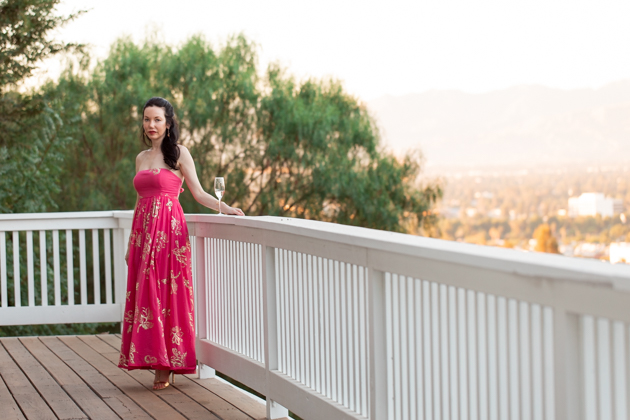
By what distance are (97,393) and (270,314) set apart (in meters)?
1.23

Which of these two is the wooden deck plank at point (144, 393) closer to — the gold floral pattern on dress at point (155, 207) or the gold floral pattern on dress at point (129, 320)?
the gold floral pattern on dress at point (129, 320)

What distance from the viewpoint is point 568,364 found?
1577 mm

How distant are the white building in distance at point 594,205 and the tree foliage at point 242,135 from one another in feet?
50.6

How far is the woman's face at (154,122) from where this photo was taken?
12.4 ft

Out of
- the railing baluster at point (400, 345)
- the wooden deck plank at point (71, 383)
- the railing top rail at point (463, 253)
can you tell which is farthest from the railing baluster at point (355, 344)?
the wooden deck plank at point (71, 383)

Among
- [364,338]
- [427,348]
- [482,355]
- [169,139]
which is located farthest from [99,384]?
[482,355]

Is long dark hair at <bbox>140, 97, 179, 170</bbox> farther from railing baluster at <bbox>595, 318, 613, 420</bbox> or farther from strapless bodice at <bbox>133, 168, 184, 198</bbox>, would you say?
railing baluster at <bbox>595, 318, 613, 420</bbox>

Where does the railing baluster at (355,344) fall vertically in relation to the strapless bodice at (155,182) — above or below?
below

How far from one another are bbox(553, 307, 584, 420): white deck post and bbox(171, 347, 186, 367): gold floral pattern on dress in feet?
8.33

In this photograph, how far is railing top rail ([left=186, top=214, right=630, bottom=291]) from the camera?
4.81ft

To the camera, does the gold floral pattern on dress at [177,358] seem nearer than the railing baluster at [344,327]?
No

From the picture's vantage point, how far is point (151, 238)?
3711 millimetres

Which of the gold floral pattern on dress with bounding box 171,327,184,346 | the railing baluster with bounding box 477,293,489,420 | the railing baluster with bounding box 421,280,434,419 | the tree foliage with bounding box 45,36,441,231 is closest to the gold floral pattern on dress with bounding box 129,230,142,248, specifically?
the gold floral pattern on dress with bounding box 171,327,184,346

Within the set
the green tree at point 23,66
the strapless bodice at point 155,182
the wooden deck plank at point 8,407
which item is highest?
the green tree at point 23,66
